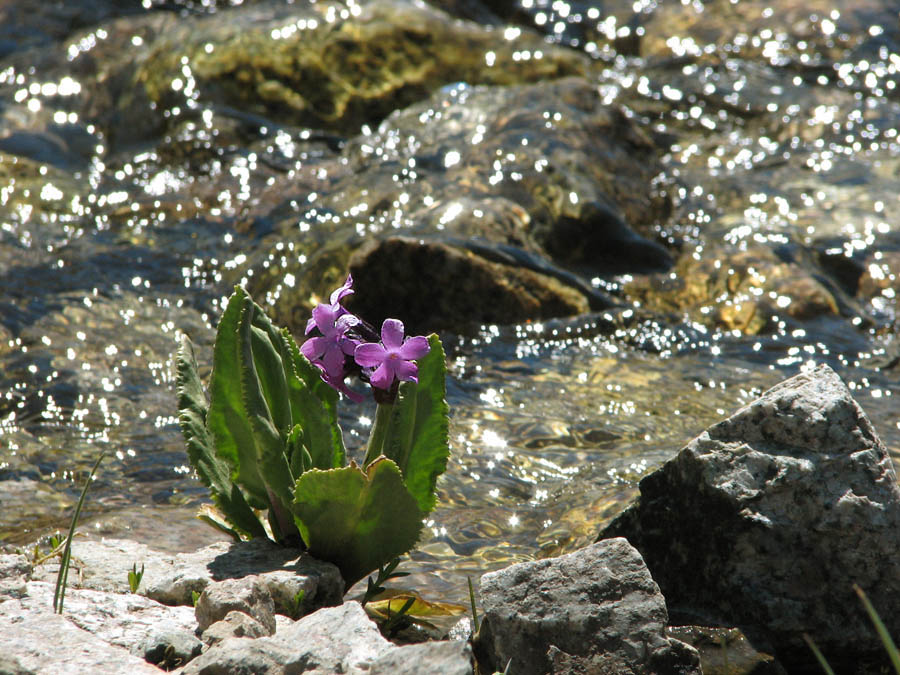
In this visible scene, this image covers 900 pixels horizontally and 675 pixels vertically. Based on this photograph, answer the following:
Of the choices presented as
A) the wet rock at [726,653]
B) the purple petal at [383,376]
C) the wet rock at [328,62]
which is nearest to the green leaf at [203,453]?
the purple petal at [383,376]

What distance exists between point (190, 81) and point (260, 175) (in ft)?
5.39

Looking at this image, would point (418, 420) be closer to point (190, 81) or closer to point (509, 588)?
point (509, 588)

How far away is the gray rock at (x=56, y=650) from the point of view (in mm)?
2264

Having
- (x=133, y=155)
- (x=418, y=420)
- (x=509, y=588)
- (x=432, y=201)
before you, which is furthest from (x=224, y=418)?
(x=133, y=155)

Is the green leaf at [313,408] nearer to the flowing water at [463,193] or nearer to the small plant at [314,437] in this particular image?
the small plant at [314,437]

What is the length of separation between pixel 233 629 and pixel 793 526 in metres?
1.60

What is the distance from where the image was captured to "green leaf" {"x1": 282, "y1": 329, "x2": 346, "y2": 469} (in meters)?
3.07

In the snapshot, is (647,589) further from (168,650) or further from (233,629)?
(168,650)

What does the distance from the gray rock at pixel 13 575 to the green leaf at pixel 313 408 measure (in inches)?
34.2

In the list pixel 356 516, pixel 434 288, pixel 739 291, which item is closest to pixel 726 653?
pixel 356 516

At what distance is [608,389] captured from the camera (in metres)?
5.39

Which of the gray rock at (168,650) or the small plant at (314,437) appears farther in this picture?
the small plant at (314,437)

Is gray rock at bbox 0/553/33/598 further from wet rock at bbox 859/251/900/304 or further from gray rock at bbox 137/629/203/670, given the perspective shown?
wet rock at bbox 859/251/900/304

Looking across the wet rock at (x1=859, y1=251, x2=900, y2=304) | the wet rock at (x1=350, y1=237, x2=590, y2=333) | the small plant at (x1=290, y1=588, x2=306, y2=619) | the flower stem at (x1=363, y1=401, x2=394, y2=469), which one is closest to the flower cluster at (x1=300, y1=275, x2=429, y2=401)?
the flower stem at (x1=363, y1=401, x2=394, y2=469)
